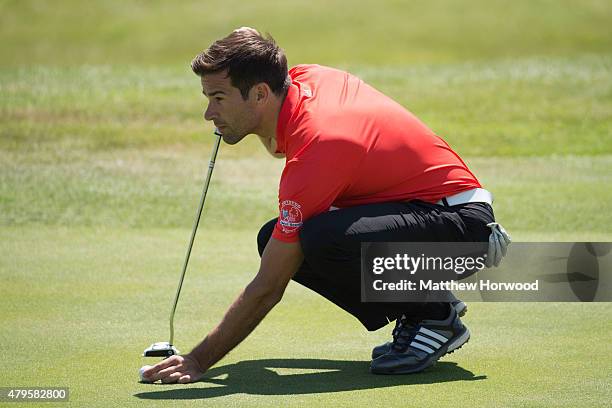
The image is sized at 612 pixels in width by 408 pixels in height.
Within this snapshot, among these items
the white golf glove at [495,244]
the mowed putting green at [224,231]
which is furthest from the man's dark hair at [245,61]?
the mowed putting green at [224,231]

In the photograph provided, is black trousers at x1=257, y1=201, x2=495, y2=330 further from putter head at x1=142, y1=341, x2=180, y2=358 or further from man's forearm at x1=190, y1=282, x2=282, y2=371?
putter head at x1=142, y1=341, x2=180, y2=358

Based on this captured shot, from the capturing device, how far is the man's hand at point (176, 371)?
14.5 feet

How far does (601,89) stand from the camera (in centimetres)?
1734

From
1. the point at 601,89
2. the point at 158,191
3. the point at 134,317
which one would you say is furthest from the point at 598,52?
the point at 134,317

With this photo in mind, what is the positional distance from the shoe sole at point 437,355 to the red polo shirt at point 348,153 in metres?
0.57

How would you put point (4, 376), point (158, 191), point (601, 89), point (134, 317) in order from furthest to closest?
point (601, 89)
point (158, 191)
point (134, 317)
point (4, 376)

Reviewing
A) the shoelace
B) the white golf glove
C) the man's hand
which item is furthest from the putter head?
the white golf glove

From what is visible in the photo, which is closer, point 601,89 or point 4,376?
point 4,376

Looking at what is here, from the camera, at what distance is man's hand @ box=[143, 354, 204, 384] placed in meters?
4.43

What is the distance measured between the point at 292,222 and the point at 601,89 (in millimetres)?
13721

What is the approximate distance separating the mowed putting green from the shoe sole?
0.04 m

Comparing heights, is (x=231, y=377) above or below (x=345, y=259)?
below

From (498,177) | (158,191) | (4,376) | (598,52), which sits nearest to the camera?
(4,376)

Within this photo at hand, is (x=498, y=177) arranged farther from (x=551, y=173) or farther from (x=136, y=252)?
(x=136, y=252)
